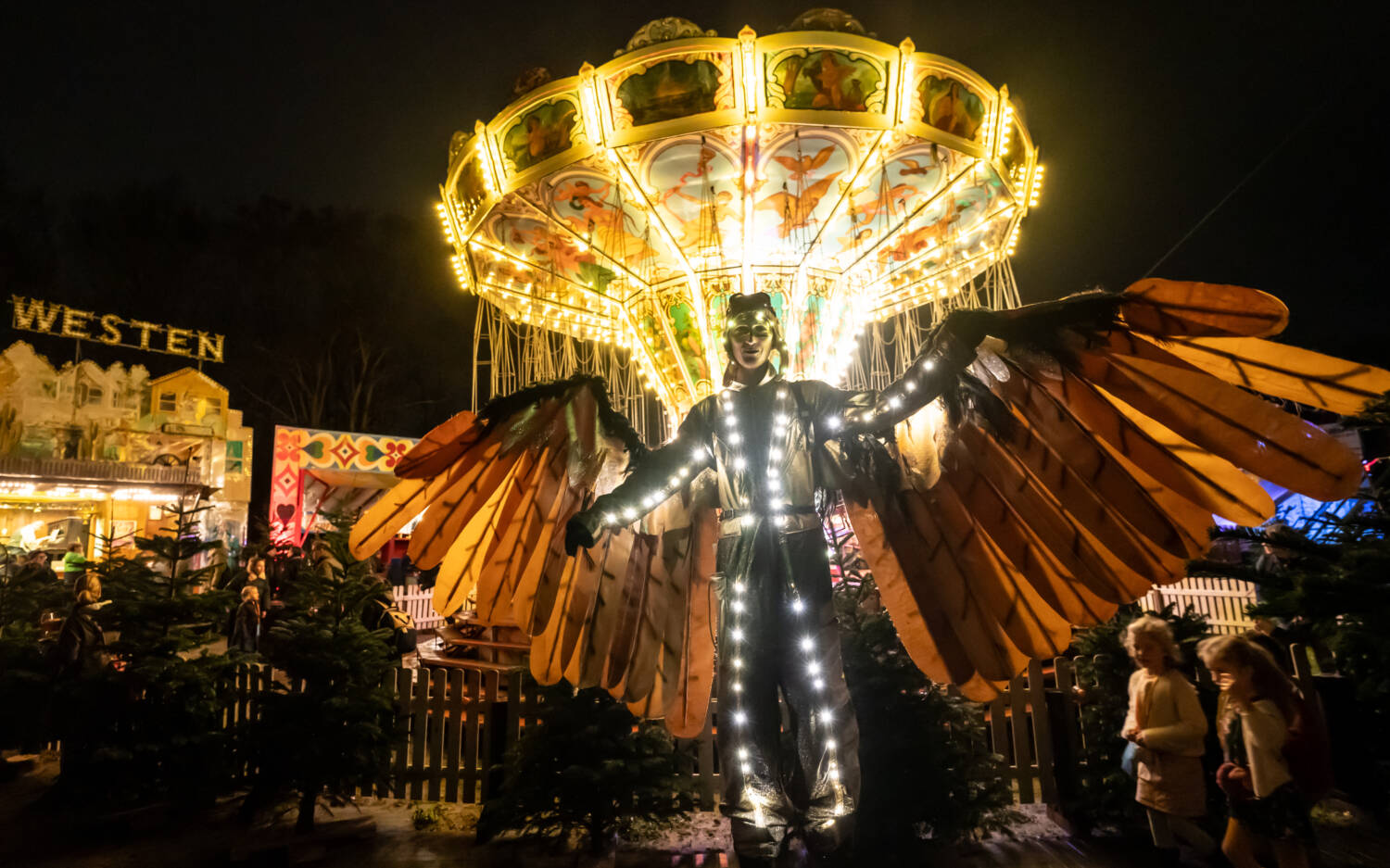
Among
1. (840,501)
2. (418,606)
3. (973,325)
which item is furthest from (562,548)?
(418,606)

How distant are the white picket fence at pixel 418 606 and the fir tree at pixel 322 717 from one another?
26.1ft

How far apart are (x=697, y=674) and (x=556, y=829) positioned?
2267 mm

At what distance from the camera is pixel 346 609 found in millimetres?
4828

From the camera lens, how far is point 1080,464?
2199 millimetres

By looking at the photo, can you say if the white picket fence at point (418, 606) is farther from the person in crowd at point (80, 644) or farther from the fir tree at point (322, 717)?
the fir tree at point (322, 717)

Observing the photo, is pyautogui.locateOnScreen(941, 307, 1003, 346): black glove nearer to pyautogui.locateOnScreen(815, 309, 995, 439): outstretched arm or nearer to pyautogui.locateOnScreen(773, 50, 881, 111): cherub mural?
pyautogui.locateOnScreen(815, 309, 995, 439): outstretched arm

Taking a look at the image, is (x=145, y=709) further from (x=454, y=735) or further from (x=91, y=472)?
(x=91, y=472)

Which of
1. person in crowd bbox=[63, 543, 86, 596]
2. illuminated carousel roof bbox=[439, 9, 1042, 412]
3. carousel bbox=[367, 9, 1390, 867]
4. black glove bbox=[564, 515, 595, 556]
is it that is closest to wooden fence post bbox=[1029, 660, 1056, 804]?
carousel bbox=[367, 9, 1390, 867]

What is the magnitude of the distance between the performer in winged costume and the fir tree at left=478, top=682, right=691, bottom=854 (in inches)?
46.7

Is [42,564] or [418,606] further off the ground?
[42,564]

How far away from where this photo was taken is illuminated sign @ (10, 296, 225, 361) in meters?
19.2

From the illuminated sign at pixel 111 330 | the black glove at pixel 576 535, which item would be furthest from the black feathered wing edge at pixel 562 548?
the illuminated sign at pixel 111 330

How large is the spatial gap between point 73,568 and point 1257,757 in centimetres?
1730

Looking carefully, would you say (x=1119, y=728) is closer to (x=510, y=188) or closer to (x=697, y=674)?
(x=697, y=674)
